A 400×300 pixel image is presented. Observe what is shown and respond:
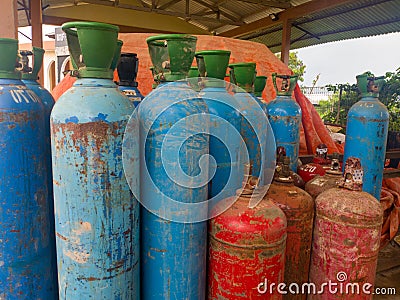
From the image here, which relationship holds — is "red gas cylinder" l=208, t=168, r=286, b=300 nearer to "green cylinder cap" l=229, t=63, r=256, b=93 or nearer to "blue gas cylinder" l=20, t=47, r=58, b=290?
"blue gas cylinder" l=20, t=47, r=58, b=290

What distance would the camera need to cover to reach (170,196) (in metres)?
1.14

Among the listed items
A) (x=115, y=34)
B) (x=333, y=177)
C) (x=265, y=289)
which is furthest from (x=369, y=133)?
(x=115, y=34)

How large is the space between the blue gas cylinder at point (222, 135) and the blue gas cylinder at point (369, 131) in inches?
47.4

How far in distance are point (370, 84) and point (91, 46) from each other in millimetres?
2062

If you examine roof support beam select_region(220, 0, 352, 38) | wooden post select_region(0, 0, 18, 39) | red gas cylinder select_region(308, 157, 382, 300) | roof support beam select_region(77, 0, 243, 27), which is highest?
roof support beam select_region(77, 0, 243, 27)

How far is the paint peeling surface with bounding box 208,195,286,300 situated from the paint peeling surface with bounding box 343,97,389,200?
1.34m

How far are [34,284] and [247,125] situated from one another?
1213 millimetres

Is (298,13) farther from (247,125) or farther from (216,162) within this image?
(216,162)

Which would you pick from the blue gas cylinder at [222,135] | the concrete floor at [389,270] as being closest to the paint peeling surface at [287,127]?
the blue gas cylinder at [222,135]

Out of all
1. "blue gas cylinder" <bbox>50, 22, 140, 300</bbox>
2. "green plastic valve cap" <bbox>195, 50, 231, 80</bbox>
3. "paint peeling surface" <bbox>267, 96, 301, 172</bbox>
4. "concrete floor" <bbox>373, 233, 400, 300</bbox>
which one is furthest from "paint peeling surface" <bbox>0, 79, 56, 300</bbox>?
"concrete floor" <bbox>373, 233, 400, 300</bbox>

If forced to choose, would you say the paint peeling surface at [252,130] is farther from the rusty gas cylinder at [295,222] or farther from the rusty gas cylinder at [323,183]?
the rusty gas cylinder at [323,183]

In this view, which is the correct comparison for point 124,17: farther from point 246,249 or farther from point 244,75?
point 246,249

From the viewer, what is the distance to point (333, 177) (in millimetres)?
1828

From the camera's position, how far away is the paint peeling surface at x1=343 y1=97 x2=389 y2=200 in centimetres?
222
